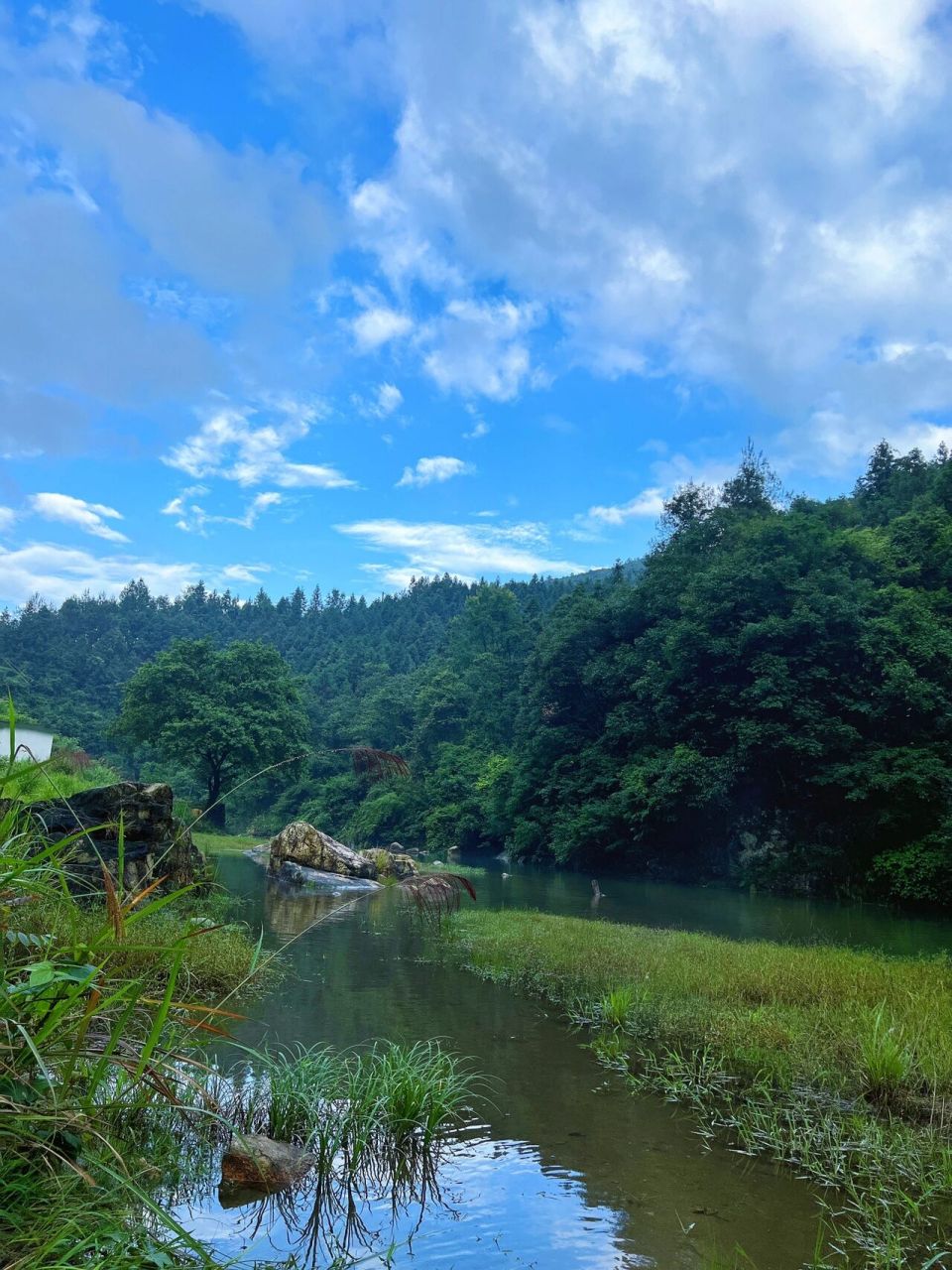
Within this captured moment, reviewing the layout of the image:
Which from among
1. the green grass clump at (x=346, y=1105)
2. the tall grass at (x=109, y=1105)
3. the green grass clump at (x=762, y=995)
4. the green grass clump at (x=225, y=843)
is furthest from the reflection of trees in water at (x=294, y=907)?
the green grass clump at (x=225, y=843)

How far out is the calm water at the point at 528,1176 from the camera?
4688 millimetres

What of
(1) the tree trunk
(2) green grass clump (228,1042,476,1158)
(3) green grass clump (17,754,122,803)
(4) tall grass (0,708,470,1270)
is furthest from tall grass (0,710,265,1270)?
(1) the tree trunk

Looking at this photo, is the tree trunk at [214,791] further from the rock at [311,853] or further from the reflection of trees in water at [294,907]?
the reflection of trees in water at [294,907]

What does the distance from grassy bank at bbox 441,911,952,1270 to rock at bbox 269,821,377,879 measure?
15.9m

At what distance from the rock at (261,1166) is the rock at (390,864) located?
1032 inches

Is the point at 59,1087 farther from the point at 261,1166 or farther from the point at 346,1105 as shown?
the point at 346,1105

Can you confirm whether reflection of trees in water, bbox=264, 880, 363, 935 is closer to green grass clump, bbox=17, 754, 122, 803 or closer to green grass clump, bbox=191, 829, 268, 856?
green grass clump, bbox=17, 754, 122, 803

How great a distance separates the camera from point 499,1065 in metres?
8.02

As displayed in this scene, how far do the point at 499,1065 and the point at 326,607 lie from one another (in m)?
132

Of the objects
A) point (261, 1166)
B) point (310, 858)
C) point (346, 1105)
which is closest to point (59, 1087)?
point (261, 1166)

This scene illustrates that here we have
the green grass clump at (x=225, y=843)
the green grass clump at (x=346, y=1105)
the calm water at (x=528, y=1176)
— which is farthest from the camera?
the green grass clump at (x=225, y=843)

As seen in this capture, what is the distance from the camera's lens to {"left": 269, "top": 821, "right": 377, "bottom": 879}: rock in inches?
1140

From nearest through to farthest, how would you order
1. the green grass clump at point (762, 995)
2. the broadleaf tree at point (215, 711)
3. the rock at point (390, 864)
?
1. the green grass clump at point (762, 995)
2. the rock at point (390, 864)
3. the broadleaf tree at point (215, 711)

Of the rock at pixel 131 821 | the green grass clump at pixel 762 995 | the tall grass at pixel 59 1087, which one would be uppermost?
the tall grass at pixel 59 1087
